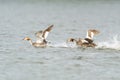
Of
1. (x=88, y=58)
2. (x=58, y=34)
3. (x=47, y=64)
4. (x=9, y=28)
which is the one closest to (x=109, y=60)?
(x=88, y=58)

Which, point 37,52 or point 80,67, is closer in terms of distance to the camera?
point 80,67

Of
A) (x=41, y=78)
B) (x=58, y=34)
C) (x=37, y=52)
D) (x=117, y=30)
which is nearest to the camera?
(x=41, y=78)

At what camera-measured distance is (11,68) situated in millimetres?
21500

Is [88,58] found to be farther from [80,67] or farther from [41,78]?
[41,78]

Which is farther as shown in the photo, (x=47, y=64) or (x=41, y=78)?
(x=47, y=64)

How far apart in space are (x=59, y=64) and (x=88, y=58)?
1.73m

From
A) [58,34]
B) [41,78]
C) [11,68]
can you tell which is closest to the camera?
[41,78]

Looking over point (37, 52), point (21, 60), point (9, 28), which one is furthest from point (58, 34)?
point (21, 60)

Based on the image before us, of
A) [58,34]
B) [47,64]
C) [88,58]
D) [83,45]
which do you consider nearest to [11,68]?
[47,64]

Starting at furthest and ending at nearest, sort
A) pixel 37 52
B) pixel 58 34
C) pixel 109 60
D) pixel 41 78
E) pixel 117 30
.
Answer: pixel 117 30 < pixel 58 34 < pixel 37 52 < pixel 109 60 < pixel 41 78

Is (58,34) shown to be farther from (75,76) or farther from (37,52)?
(75,76)

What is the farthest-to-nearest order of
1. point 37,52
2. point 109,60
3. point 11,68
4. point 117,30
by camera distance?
point 117,30
point 37,52
point 109,60
point 11,68

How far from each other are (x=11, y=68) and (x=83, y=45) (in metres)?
5.56

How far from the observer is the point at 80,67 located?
21.8 m
